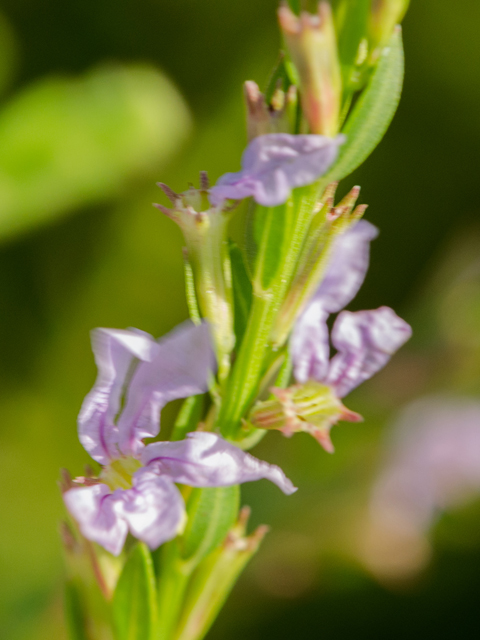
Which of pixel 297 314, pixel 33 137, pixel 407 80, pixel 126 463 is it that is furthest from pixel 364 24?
pixel 407 80

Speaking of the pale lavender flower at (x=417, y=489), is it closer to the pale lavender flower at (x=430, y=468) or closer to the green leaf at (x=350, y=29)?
the pale lavender flower at (x=430, y=468)

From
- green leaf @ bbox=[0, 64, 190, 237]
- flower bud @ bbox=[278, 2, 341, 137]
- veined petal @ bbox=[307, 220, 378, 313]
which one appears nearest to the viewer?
flower bud @ bbox=[278, 2, 341, 137]

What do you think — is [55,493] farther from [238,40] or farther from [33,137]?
[238,40]

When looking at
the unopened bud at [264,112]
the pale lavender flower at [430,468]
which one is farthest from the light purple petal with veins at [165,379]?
the pale lavender flower at [430,468]

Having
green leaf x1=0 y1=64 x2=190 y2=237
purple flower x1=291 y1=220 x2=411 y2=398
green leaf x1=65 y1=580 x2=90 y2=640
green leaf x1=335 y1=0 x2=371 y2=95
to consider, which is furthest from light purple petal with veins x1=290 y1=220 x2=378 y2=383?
green leaf x1=0 y1=64 x2=190 y2=237

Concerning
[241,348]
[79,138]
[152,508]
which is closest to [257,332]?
[241,348]

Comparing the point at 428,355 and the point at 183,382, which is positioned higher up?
the point at 183,382

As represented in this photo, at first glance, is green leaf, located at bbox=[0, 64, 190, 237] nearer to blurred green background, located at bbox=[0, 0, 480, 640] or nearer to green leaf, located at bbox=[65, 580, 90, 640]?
→ blurred green background, located at bbox=[0, 0, 480, 640]
